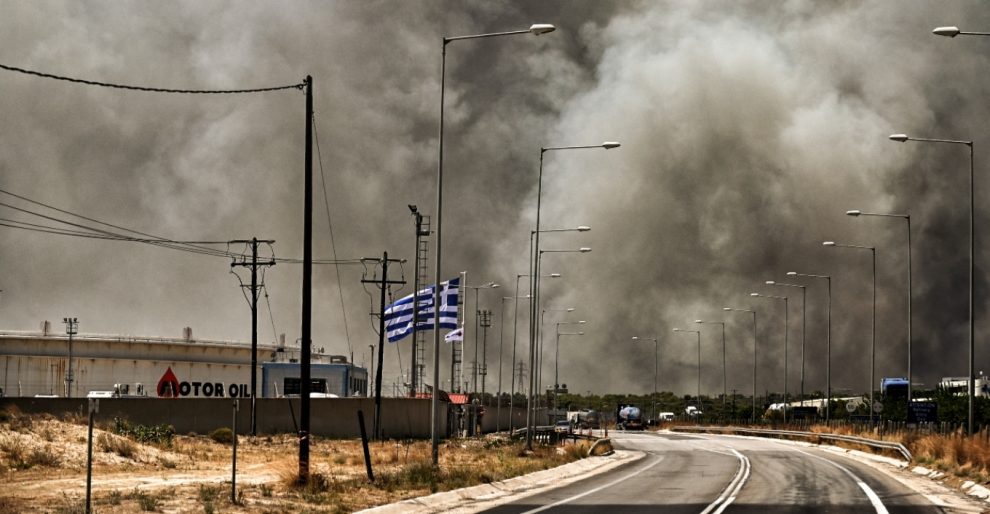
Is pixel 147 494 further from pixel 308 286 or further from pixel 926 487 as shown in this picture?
pixel 926 487

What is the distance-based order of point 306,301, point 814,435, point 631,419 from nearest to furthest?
1. point 306,301
2. point 814,435
3. point 631,419

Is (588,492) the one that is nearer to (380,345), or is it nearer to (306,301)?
(306,301)

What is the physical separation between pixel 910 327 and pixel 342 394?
180 feet

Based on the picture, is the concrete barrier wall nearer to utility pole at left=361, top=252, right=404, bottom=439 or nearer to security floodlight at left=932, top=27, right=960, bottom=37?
utility pole at left=361, top=252, right=404, bottom=439

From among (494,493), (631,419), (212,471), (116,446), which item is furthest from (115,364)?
(494,493)

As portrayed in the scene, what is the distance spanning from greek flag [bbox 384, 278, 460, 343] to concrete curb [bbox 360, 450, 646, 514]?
2260cm

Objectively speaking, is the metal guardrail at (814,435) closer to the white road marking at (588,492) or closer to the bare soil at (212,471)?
the white road marking at (588,492)

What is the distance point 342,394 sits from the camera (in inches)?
4190

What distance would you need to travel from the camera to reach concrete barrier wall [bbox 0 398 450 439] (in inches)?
2473

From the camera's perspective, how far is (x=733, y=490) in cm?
3575

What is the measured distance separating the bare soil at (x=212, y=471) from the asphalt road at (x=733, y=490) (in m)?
3.37

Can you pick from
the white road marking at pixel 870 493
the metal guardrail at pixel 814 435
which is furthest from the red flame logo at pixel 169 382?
the metal guardrail at pixel 814 435

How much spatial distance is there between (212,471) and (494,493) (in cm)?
1250

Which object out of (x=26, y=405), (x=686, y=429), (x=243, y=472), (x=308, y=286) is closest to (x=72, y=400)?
(x=26, y=405)
